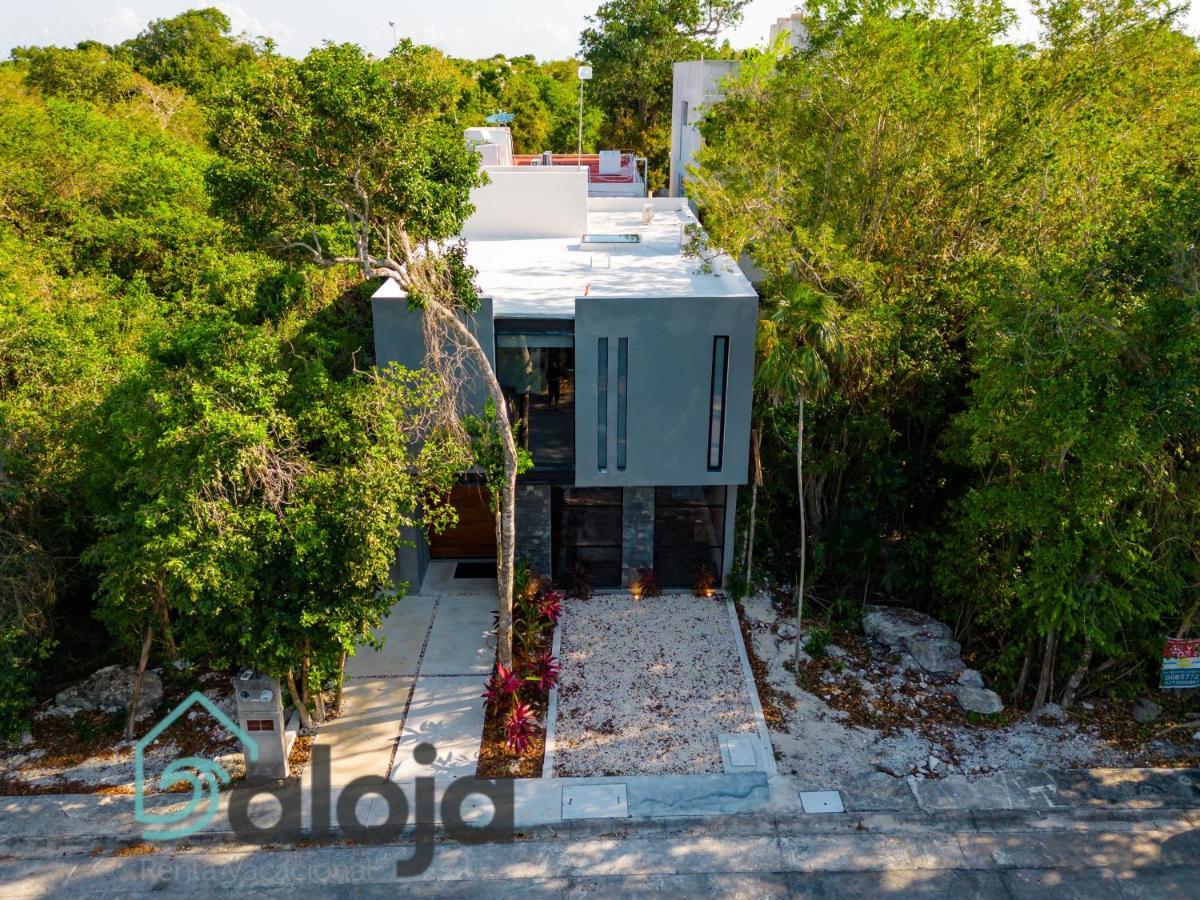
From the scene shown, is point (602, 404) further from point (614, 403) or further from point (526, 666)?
point (526, 666)

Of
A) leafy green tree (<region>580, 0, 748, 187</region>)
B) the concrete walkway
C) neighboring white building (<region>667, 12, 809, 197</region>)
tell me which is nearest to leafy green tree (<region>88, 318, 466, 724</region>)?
the concrete walkway

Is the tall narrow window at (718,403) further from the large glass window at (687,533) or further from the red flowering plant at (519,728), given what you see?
the red flowering plant at (519,728)

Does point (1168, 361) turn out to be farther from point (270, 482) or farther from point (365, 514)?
point (270, 482)

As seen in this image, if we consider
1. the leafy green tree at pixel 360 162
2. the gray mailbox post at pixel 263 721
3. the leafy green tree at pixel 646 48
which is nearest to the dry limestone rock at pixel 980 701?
the leafy green tree at pixel 360 162

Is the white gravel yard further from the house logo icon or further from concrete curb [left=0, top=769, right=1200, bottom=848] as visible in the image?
the house logo icon

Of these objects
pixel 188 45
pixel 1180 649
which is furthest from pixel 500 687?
pixel 188 45

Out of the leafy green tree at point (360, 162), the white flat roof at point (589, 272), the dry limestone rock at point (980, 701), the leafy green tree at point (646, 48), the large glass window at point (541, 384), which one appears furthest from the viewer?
the leafy green tree at point (646, 48)
